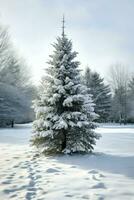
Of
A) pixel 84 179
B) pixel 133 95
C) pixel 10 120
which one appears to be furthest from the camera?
pixel 133 95

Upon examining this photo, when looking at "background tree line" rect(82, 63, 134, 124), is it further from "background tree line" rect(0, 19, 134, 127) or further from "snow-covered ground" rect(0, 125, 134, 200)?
"snow-covered ground" rect(0, 125, 134, 200)

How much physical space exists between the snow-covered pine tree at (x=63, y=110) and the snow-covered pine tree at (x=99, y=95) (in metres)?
38.6

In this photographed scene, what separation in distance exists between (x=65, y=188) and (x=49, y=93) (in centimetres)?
679

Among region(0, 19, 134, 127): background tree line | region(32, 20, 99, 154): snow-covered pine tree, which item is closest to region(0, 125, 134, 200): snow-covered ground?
region(32, 20, 99, 154): snow-covered pine tree

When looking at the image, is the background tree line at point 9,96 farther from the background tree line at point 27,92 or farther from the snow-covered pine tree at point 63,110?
the snow-covered pine tree at point 63,110

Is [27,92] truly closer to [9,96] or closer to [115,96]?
[9,96]

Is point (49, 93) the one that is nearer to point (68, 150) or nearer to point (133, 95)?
point (68, 150)

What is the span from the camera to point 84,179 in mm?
7652

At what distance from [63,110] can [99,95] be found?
4011cm

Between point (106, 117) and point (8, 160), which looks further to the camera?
point (106, 117)

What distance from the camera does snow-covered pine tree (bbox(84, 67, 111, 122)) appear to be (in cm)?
5250

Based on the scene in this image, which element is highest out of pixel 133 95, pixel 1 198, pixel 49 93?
pixel 133 95

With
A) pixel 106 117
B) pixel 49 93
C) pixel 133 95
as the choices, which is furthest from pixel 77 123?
pixel 133 95

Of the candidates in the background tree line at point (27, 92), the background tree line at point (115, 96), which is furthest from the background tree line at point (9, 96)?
the background tree line at point (115, 96)
